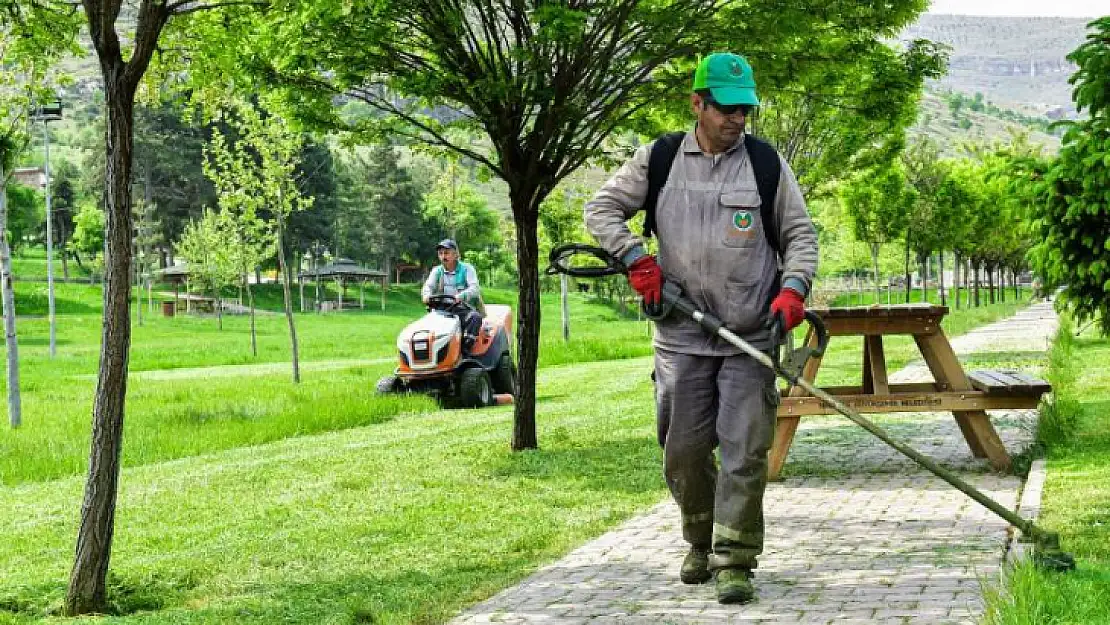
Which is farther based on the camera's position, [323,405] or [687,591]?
[323,405]

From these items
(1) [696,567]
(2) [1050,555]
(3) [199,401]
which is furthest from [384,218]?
(2) [1050,555]

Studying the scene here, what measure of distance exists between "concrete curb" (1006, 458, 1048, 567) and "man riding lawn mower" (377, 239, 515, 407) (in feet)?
28.2

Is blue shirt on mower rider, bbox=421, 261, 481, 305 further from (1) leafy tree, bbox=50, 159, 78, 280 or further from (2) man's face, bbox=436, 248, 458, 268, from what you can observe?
(1) leafy tree, bbox=50, 159, 78, 280

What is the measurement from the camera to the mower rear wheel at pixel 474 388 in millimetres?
16719

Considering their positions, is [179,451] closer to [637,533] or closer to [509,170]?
[509,170]

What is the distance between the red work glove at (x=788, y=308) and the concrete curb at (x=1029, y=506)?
1254 mm

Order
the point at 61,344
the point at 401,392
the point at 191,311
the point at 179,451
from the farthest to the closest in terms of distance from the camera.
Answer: the point at 191,311 → the point at 61,344 → the point at 401,392 → the point at 179,451

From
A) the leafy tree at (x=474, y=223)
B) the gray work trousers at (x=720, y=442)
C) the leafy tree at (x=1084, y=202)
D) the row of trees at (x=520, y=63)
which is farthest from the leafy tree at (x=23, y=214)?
the gray work trousers at (x=720, y=442)

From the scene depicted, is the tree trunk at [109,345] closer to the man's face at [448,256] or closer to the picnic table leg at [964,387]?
the picnic table leg at [964,387]

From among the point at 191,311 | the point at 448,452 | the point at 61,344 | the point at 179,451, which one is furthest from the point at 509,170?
the point at 191,311

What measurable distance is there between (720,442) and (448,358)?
11.0m

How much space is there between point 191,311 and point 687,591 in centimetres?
7276

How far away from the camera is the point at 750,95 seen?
5707mm

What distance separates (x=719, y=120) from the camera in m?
5.75
